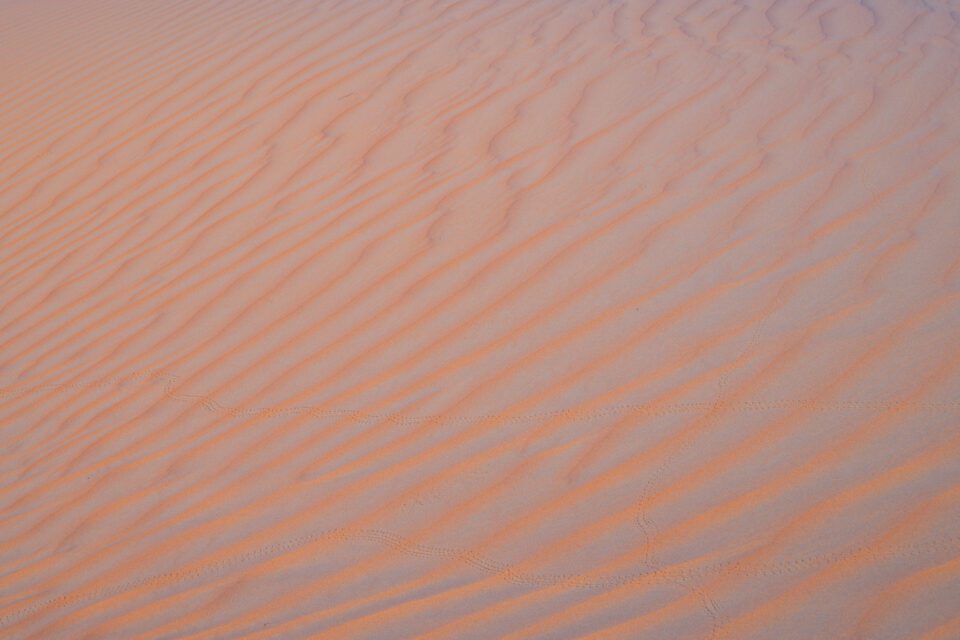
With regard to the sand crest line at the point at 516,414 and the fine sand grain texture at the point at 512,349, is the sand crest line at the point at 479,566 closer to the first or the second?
the fine sand grain texture at the point at 512,349

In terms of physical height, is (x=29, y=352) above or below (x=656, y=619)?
above

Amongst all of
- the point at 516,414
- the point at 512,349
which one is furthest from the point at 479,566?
the point at 512,349

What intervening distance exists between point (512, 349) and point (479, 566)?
→ 0.77 metres

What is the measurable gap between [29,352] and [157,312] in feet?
1.75

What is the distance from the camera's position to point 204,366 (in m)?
2.81

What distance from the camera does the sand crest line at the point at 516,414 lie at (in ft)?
6.75

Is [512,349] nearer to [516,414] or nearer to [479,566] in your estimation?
[516,414]

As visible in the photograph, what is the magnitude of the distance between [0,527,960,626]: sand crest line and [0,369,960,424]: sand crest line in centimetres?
40

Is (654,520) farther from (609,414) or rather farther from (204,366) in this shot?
(204,366)

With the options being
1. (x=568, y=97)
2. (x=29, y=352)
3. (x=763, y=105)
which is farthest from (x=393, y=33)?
(x=29, y=352)

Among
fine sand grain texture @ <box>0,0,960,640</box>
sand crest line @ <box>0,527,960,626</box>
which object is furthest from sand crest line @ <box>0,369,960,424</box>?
sand crest line @ <box>0,527,960,626</box>

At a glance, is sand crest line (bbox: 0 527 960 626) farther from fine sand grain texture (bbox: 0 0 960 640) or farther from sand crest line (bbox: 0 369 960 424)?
sand crest line (bbox: 0 369 960 424)

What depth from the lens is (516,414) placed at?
2.31 metres

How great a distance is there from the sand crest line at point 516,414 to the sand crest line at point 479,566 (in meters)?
0.40
